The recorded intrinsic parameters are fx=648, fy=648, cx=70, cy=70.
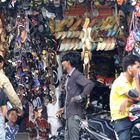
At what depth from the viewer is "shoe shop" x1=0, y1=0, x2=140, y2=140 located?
30.3 ft

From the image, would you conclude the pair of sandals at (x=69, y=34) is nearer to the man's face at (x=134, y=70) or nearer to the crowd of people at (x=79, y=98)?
the crowd of people at (x=79, y=98)

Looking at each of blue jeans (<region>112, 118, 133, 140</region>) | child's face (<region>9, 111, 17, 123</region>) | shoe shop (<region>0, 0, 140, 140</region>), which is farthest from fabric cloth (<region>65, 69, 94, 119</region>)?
blue jeans (<region>112, 118, 133, 140</region>)

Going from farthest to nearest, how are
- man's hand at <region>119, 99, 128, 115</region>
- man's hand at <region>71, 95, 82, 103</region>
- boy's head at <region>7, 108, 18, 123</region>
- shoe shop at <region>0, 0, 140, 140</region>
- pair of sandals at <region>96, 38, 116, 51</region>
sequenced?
pair of sandals at <region>96, 38, 116, 51</region>
shoe shop at <region>0, 0, 140, 140</region>
boy's head at <region>7, 108, 18, 123</region>
man's hand at <region>71, 95, 82, 103</region>
man's hand at <region>119, 99, 128, 115</region>

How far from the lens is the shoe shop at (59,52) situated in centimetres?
924

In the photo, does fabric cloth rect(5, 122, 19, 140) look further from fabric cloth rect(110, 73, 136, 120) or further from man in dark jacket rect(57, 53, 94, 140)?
fabric cloth rect(110, 73, 136, 120)

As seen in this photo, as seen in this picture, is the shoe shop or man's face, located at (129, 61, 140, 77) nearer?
man's face, located at (129, 61, 140, 77)

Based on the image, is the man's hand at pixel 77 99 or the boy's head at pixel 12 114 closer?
the man's hand at pixel 77 99

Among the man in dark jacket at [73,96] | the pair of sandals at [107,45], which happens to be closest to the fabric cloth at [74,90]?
the man in dark jacket at [73,96]

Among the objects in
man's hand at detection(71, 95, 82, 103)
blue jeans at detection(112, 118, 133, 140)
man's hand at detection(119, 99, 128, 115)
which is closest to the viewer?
man's hand at detection(119, 99, 128, 115)

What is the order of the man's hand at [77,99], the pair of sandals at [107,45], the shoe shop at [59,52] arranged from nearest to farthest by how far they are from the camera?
the man's hand at [77,99]
the shoe shop at [59,52]
the pair of sandals at [107,45]

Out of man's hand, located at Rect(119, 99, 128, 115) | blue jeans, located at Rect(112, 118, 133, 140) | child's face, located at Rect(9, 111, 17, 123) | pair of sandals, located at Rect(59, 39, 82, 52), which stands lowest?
child's face, located at Rect(9, 111, 17, 123)

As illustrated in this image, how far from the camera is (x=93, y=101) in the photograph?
32.4 feet

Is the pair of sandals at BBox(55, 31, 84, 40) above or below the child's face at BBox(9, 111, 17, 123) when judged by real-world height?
above

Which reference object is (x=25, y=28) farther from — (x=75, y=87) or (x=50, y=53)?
(x=75, y=87)
